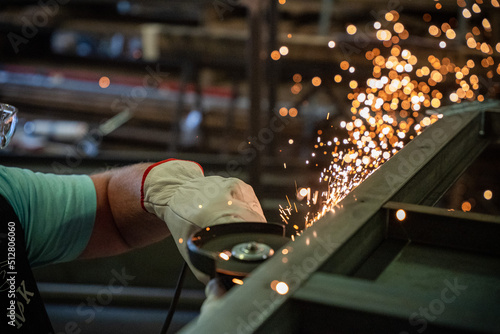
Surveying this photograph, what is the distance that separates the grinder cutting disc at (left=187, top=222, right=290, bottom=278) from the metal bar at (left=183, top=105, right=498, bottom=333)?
0.22 feet

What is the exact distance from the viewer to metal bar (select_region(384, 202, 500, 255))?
0.84m

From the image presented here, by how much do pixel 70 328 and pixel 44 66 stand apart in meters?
4.60

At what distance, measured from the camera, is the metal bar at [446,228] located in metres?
0.84

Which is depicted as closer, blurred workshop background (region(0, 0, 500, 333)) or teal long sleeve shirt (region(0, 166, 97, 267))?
teal long sleeve shirt (region(0, 166, 97, 267))

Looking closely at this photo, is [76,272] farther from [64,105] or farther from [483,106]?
[64,105]

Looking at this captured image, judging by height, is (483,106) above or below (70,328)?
above

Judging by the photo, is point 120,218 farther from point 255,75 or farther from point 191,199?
point 255,75

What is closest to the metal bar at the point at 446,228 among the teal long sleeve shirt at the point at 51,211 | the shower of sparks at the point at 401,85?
the teal long sleeve shirt at the point at 51,211

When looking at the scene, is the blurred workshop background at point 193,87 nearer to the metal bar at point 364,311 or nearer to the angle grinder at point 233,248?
the angle grinder at point 233,248

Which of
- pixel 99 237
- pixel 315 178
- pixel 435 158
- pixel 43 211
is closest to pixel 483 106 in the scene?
pixel 435 158

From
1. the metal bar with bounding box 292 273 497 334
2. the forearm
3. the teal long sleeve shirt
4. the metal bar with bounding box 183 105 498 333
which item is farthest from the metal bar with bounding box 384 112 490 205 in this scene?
the teal long sleeve shirt

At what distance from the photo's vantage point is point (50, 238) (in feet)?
4.41

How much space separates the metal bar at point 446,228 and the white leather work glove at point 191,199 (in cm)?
29

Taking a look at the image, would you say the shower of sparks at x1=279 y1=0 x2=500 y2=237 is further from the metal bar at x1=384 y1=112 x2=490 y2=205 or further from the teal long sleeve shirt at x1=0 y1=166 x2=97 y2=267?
the teal long sleeve shirt at x1=0 y1=166 x2=97 y2=267
